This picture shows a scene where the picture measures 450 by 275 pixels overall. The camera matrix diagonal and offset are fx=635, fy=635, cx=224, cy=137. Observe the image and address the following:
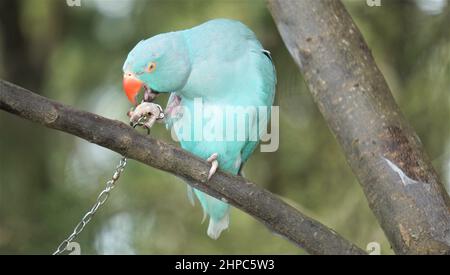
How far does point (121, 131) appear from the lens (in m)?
1.08

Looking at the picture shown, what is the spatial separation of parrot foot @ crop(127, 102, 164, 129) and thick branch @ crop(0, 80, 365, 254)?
160mm

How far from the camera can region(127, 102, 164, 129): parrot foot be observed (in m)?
1.27

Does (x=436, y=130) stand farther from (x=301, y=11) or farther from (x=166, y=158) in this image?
(x=166, y=158)

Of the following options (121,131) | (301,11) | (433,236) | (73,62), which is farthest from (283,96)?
(121,131)

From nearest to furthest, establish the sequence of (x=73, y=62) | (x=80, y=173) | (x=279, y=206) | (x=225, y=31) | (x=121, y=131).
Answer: (x=121, y=131) < (x=279, y=206) < (x=225, y=31) < (x=80, y=173) < (x=73, y=62)

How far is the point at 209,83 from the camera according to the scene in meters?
1.39

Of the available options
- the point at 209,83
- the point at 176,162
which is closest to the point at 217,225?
the point at 209,83

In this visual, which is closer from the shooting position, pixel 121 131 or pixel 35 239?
pixel 121 131

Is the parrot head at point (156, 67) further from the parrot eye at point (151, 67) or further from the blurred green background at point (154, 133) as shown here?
the blurred green background at point (154, 133)

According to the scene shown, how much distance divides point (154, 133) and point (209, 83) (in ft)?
2.37

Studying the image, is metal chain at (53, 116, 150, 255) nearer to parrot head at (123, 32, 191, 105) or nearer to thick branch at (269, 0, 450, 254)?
parrot head at (123, 32, 191, 105)

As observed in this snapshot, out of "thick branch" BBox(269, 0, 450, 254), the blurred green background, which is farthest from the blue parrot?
the blurred green background

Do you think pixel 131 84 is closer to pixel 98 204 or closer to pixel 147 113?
pixel 147 113
